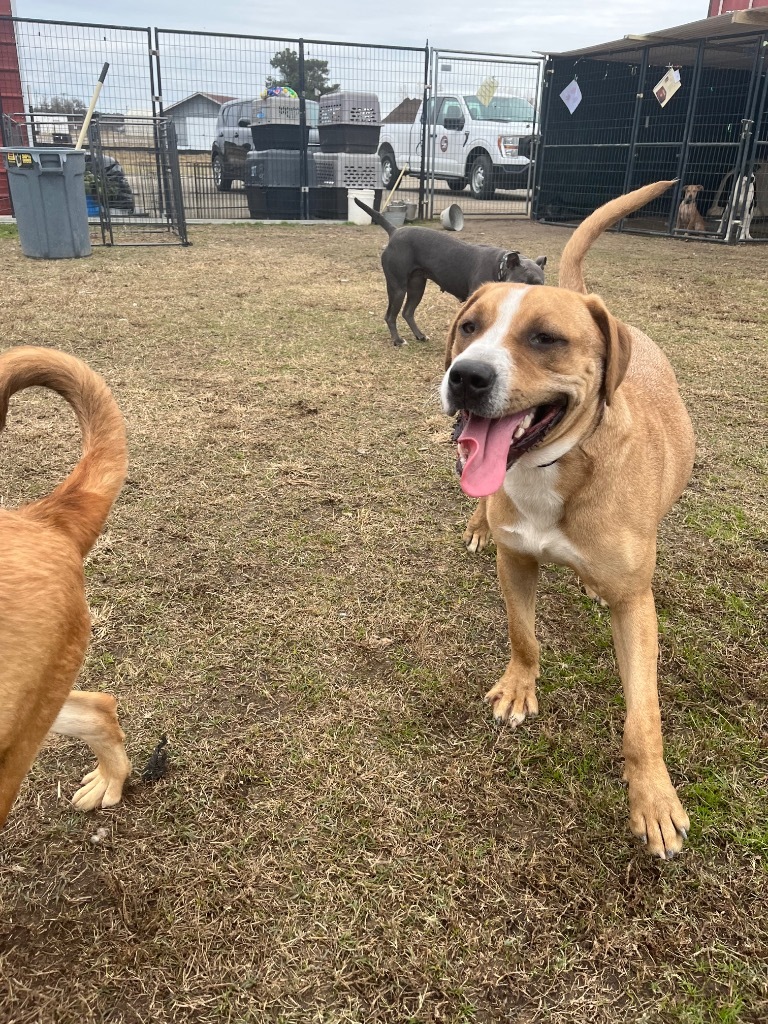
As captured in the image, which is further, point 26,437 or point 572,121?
point 572,121

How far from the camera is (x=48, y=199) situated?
9.49 metres

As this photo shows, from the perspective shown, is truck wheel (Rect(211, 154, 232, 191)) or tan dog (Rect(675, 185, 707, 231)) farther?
truck wheel (Rect(211, 154, 232, 191))

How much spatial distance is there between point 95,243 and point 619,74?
10.8 meters

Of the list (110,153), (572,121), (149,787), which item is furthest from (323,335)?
(572,121)

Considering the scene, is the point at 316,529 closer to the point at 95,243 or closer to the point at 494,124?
the point at 95,243

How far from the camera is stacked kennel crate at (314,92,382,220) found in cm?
1448

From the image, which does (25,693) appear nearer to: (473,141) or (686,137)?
(686,137)

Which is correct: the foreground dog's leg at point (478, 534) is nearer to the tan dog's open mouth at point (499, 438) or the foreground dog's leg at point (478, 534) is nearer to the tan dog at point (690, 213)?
the tan dog's open mouth at point (499, 438)

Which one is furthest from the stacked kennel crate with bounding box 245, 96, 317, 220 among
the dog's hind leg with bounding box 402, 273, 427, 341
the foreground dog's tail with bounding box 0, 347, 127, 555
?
the foreground dog's tail with bounding box 0, 347, 127, 555

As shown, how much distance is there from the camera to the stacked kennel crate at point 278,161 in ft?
47.0

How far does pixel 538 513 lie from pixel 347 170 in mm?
14512

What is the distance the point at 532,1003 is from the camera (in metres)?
1.52

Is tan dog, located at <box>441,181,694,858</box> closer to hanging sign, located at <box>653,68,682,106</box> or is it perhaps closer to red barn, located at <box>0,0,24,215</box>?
red barn, located at <box>0,0,24,215</box>

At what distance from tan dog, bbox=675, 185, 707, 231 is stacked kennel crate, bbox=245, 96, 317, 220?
731 centimetres
